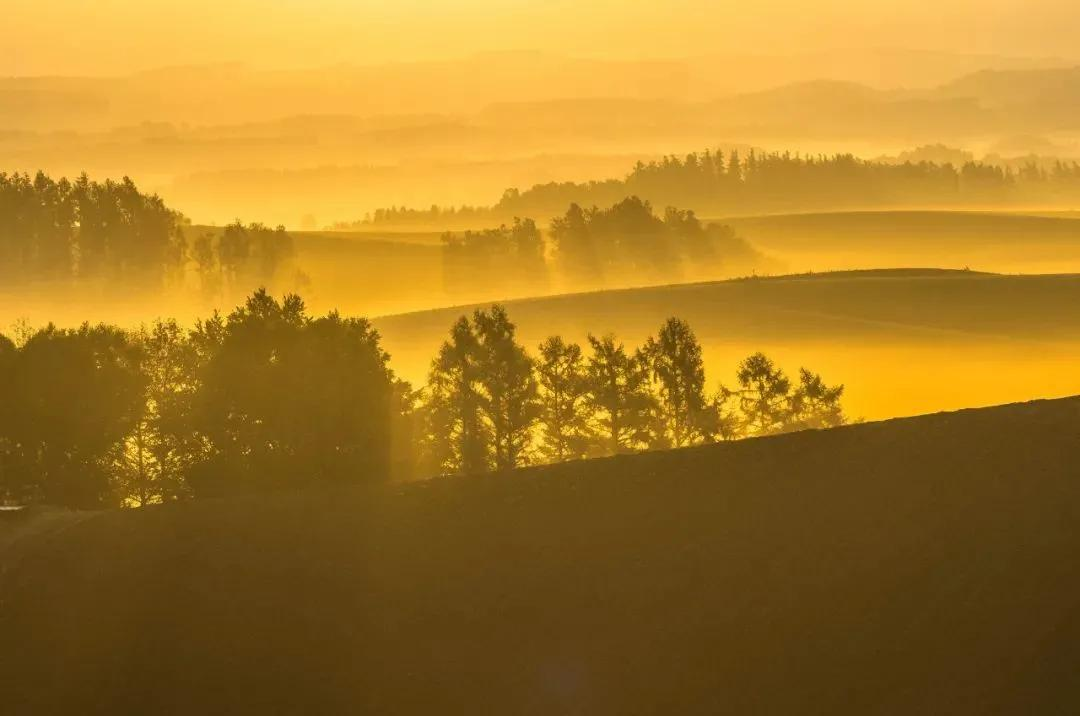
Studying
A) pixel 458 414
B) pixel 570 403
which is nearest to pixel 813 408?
pixel 570 403

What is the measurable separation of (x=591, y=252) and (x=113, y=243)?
5827cm

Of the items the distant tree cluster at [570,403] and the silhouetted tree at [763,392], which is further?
the silhouetted tree at [763,392]

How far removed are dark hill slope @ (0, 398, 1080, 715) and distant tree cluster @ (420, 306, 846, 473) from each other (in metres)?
15.4

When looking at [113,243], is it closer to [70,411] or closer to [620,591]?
[70,411]

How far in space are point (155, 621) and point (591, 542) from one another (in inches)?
388

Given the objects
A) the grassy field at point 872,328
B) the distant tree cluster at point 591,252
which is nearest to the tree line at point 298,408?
the grassy field at point 872,328

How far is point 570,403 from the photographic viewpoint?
185ft

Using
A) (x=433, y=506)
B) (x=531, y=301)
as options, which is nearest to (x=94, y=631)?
(x=433, y=506)

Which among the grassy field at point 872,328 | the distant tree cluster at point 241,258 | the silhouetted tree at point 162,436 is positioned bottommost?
the silhouetted tree at point 162,436

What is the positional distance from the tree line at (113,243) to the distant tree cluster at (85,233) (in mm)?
118

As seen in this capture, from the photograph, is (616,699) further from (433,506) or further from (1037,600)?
(433,506)

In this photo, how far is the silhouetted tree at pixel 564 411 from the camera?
5584cm

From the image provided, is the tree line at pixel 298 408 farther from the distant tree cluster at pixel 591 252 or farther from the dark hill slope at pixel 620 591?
the distant tree cluster at pixel 591 252

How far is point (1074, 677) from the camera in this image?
23250mm
